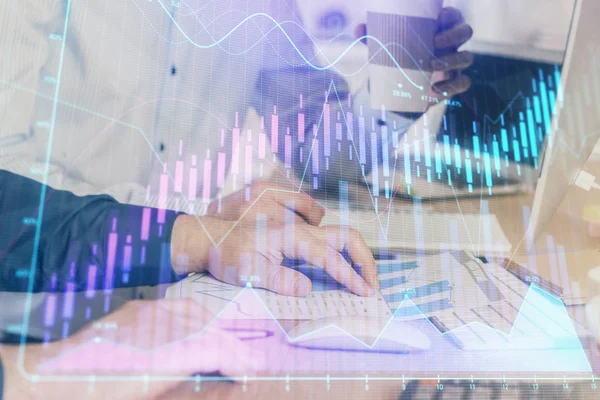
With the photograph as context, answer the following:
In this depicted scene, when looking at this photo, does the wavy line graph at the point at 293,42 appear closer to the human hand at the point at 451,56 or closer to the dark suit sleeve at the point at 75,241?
the human hand at the point at 451,56

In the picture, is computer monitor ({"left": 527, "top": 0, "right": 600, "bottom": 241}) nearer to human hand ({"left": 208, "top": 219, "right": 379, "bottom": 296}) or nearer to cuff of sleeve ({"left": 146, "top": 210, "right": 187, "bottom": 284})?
→ human hand ({"left": 208, "top": 219, "right": 379, "bottom": 296})

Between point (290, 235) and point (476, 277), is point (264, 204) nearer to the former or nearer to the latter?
point (290, 235)

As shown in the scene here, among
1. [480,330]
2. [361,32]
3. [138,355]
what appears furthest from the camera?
[361,32]

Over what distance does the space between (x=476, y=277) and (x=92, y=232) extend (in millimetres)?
522

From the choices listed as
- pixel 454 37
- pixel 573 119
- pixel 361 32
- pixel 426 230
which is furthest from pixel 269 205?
pixel 573 119

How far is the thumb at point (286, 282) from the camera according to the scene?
59cm

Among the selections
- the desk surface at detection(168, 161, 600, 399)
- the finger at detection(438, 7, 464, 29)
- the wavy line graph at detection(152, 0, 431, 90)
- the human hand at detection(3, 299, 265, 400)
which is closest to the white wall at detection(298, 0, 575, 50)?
the finger at detection(438, 7, 464, 29)

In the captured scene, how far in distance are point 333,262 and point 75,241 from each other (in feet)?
1.06

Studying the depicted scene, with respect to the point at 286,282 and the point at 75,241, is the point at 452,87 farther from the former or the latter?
the point at 75,241

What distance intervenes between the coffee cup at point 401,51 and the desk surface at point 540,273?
0.18m

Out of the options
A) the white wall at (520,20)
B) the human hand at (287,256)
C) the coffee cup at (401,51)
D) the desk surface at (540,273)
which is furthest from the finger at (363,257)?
the white wall at (520,20)

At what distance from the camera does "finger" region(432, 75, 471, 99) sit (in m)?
0.77

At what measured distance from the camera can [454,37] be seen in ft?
2.61

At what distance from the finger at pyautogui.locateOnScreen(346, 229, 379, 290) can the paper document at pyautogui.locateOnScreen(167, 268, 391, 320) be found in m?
0.03
